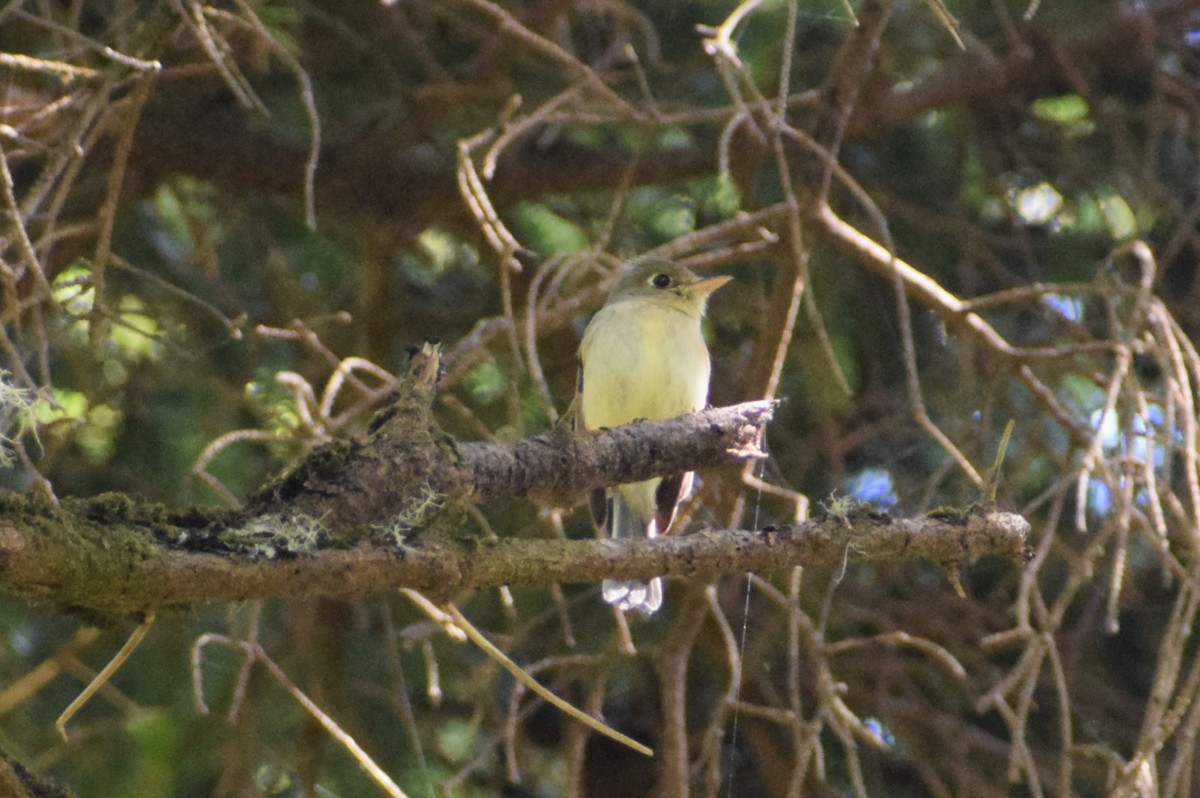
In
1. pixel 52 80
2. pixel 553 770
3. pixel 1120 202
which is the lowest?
pixel 553 770

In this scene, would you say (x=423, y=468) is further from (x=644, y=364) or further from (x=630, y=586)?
(x=644, y=364)

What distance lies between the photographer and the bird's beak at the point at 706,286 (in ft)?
14.1

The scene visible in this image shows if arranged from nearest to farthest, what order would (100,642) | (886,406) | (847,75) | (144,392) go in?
(847,75) → (100,642) → (144,392) → (886,406)

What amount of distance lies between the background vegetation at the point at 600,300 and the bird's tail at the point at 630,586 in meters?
0.11

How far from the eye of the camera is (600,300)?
165 inches

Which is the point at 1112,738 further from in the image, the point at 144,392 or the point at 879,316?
the point at 144,392

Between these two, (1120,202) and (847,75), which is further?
(1120,202)

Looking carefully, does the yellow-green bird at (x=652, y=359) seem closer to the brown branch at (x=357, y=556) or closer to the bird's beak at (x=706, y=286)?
the bird's beak at (x=706, y=286)

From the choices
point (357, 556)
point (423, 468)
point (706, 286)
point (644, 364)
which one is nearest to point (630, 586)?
point (644, 364)

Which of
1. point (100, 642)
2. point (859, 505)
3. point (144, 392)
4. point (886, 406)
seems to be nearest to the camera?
point (859, 505)

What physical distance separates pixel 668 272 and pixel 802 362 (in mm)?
512

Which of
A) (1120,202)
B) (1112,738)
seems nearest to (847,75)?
(1120,202)

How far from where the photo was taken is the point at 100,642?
13.7ft

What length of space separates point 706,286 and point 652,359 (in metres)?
0.28
